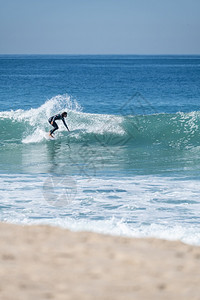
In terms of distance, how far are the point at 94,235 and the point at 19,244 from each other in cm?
113

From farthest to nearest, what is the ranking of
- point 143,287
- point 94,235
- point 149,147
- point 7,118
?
point 7,118
point 149,147
point 94,235
point 143,287

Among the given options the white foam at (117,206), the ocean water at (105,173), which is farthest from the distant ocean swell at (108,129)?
the white foam at (117,206)

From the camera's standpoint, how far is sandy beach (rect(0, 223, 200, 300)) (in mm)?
4316

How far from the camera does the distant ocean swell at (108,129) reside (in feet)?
59.8

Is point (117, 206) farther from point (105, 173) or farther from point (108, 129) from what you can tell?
point (108, 129)

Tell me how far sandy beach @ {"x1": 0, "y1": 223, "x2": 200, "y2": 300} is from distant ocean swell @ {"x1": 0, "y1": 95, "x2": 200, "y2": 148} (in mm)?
11174

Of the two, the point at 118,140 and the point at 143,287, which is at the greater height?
the point at 143,287

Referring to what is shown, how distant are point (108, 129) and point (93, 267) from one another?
627 inches

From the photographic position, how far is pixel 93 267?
4980mm

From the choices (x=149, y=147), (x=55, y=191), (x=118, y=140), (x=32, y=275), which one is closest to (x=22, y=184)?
(x=55, y=191)

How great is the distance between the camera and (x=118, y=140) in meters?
18.6

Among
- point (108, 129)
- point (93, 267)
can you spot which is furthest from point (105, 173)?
point (108, 129)

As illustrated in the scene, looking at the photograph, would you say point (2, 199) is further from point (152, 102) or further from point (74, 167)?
point (152, 102)

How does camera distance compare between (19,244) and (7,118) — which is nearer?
(19,244)
